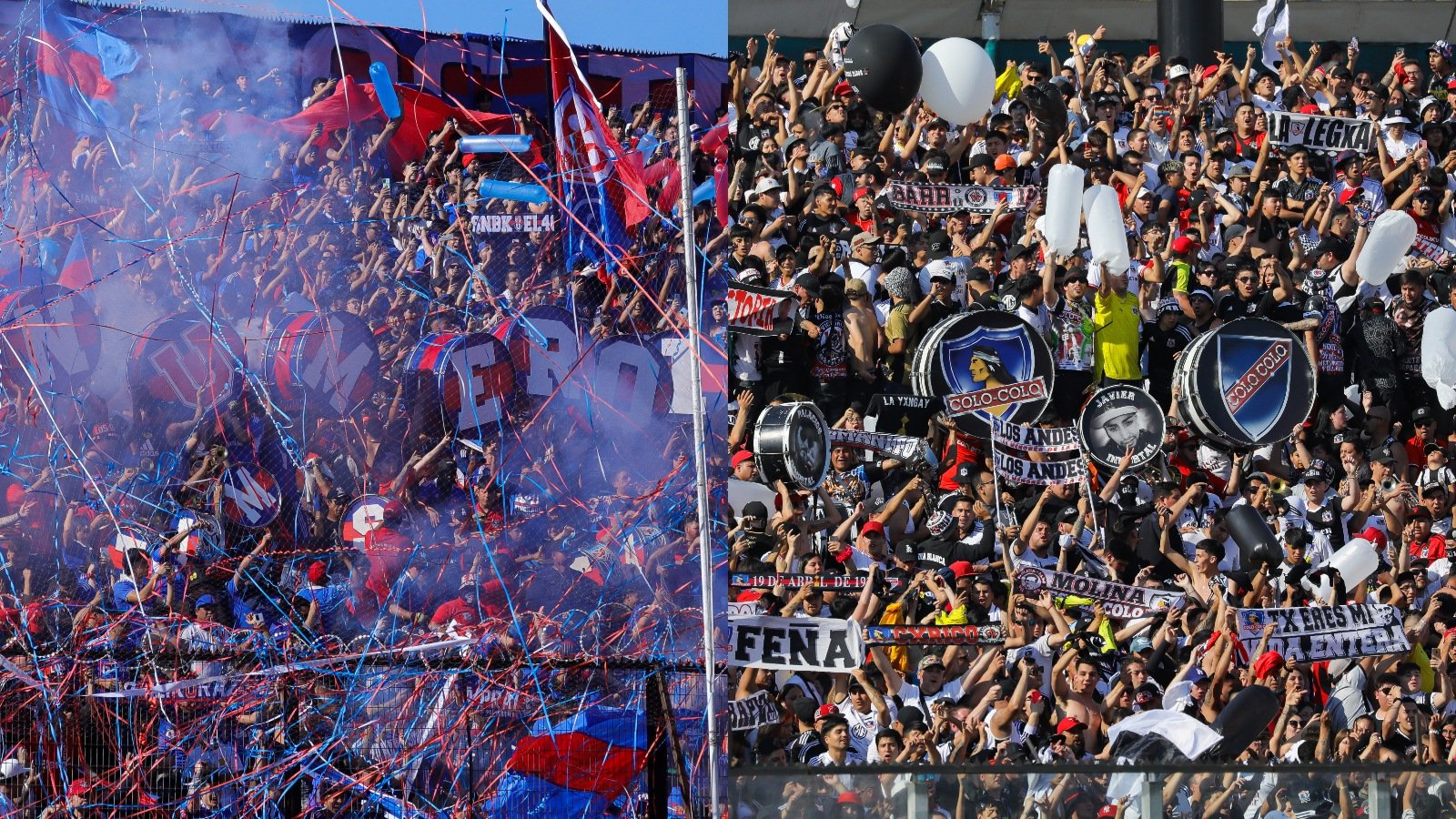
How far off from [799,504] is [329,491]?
9.59 feet

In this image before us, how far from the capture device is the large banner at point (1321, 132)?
39.7 ft

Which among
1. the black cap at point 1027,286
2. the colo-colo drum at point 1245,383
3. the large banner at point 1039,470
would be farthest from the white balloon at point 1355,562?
the black cap at point 1027,286

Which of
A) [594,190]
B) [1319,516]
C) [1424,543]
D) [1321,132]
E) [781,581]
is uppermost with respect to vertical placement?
[1321,132]

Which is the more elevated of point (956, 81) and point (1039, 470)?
point (956, 81)

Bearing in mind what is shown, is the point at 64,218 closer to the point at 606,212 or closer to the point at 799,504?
the point at 606,212

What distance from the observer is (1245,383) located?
1068cm

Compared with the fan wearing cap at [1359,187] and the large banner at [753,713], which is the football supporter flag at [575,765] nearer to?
the large banner at [753,713]

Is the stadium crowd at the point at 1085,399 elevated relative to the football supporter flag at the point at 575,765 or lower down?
elevated

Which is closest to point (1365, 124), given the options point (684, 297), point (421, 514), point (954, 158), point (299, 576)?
point (954, 158)

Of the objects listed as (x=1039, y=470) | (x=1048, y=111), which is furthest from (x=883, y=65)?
(x=1039, y=470)

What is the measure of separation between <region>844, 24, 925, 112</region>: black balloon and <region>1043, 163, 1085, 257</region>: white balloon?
4.01 feet

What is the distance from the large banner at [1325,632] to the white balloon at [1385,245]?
2.68 metres

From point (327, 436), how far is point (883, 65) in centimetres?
428

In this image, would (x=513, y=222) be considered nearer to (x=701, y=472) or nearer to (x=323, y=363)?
(x=323, y=363)
